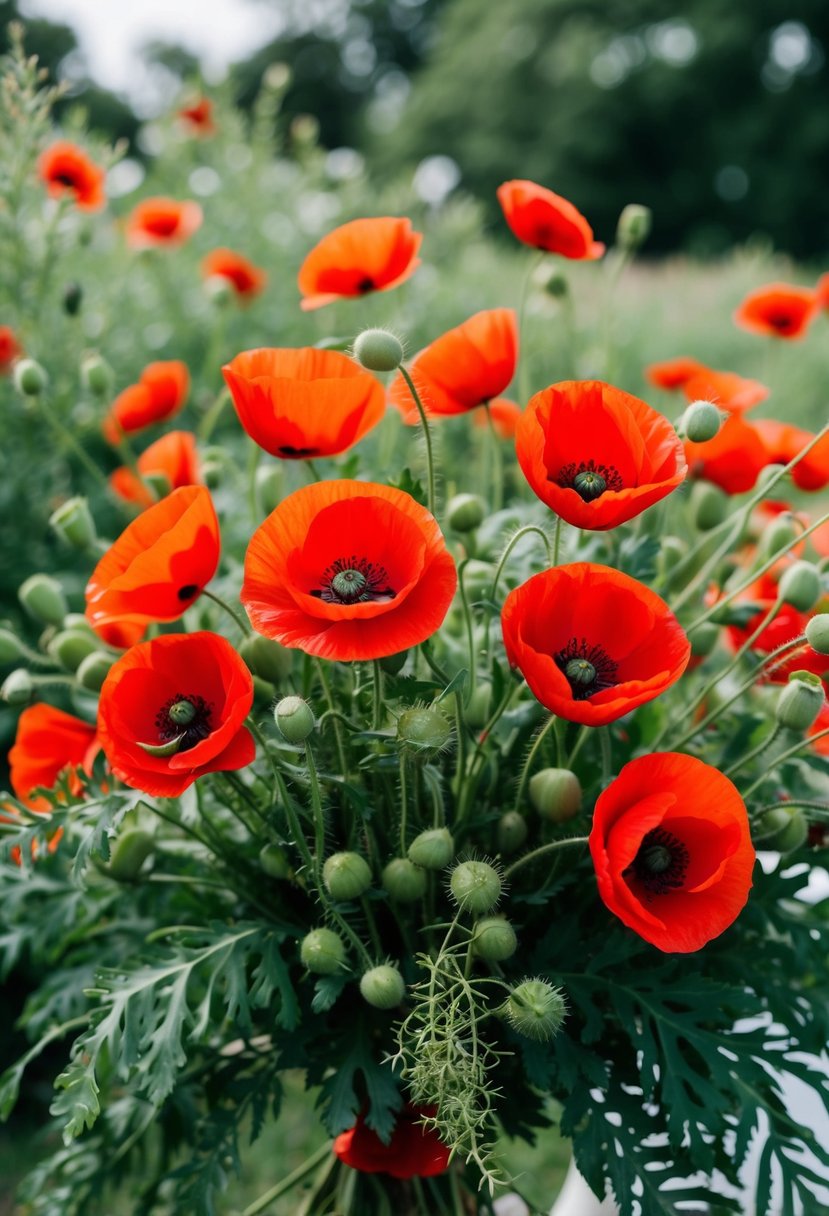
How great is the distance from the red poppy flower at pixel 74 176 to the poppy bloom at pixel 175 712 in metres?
1.12

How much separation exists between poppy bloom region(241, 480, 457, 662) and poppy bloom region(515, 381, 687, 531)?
0.07 metres

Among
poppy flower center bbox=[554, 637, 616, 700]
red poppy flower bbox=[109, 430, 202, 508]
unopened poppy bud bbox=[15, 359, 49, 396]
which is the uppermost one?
poppy flower center bbox=[554, 637, 616, 700]

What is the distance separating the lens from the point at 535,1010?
1.90ft

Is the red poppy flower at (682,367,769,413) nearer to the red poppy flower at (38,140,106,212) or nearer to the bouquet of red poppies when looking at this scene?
the bouquet of red poppies

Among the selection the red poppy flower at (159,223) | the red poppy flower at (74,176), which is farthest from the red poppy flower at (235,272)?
the red poppy flower at (74,176)

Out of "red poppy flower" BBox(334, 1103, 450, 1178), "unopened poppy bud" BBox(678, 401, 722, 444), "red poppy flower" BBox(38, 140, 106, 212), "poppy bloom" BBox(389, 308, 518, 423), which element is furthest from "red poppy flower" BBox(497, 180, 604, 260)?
"red poppy flower" BBox(38, 140, 106, 212)

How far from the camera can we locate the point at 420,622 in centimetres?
57

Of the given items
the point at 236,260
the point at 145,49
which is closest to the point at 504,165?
the point at 145,49

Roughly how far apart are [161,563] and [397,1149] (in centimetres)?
42

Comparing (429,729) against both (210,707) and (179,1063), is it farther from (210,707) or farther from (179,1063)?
(179,1063)

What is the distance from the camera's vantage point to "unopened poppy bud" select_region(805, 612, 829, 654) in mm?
627

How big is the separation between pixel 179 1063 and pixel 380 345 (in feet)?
1.46

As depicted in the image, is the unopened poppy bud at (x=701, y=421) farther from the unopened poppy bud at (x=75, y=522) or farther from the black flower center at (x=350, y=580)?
the unopened poppy bud at (x=75, y=522)

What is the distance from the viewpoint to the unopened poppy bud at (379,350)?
67 centimetres
